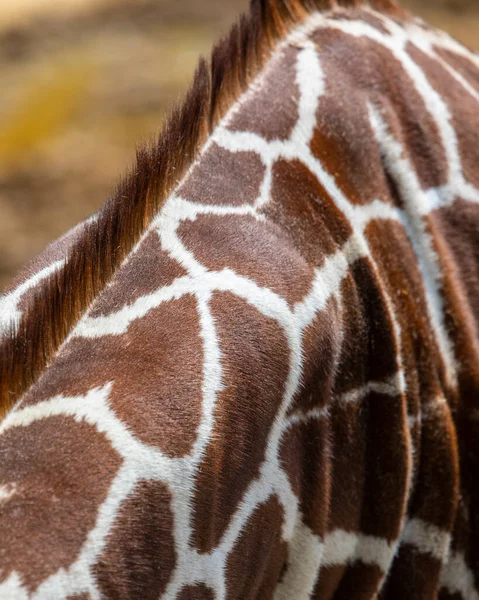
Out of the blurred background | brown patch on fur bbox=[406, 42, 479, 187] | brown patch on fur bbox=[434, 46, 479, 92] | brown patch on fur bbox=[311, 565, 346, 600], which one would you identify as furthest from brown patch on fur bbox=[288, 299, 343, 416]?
the blurred background

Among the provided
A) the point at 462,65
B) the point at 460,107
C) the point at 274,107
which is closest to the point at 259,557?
the point at 274,107

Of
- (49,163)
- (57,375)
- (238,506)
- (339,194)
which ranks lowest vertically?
(49,163)

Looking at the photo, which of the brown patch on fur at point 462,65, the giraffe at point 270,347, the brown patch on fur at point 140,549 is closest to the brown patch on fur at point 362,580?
the giraffe at point 270,347

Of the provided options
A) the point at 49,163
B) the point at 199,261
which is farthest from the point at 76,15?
the point at 199,261

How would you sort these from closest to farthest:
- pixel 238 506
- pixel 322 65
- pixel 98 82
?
pixel 238 506
pixel 322 65
pixel 98 82

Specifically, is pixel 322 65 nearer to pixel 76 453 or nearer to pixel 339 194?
pixel 339 194

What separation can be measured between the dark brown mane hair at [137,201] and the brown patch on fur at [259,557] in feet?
0.89

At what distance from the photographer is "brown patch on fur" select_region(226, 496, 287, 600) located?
0.80 m

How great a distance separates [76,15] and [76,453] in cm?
397

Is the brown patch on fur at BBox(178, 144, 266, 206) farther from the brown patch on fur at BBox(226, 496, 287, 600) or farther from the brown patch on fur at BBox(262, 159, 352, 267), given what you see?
the brown patch on fur at BBox(226, 496, 287, 600)

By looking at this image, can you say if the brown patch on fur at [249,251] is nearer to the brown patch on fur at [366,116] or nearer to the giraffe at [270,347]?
the giraffe at [270,347]

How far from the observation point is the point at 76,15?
13.9 feet

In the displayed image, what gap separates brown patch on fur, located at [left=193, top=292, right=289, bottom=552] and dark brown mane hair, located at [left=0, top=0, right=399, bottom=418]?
0.13 meters

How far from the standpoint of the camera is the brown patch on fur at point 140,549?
68cm
